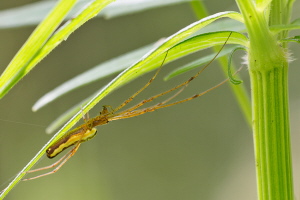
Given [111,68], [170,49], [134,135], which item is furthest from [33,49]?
[134,135]

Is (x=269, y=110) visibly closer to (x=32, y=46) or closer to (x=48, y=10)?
(x=32, y=46)

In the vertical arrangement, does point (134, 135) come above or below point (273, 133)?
above

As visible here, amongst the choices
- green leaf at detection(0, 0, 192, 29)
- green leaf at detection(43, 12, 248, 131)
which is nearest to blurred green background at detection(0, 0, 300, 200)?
green leaf at detection(0, 0, 192, 29)

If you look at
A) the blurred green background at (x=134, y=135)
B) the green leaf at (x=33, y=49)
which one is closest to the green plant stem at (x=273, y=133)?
the green leaf at (x=33, y=49)

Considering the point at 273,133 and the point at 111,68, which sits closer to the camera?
the point at 273,133

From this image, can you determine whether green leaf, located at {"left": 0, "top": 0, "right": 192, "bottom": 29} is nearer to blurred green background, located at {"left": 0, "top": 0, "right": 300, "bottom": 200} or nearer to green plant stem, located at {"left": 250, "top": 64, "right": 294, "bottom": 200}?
green plant stem, located at {"left": 250, "top": 64, "right": 294, "bottom": 200}

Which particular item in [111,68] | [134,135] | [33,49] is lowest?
[33,49]
